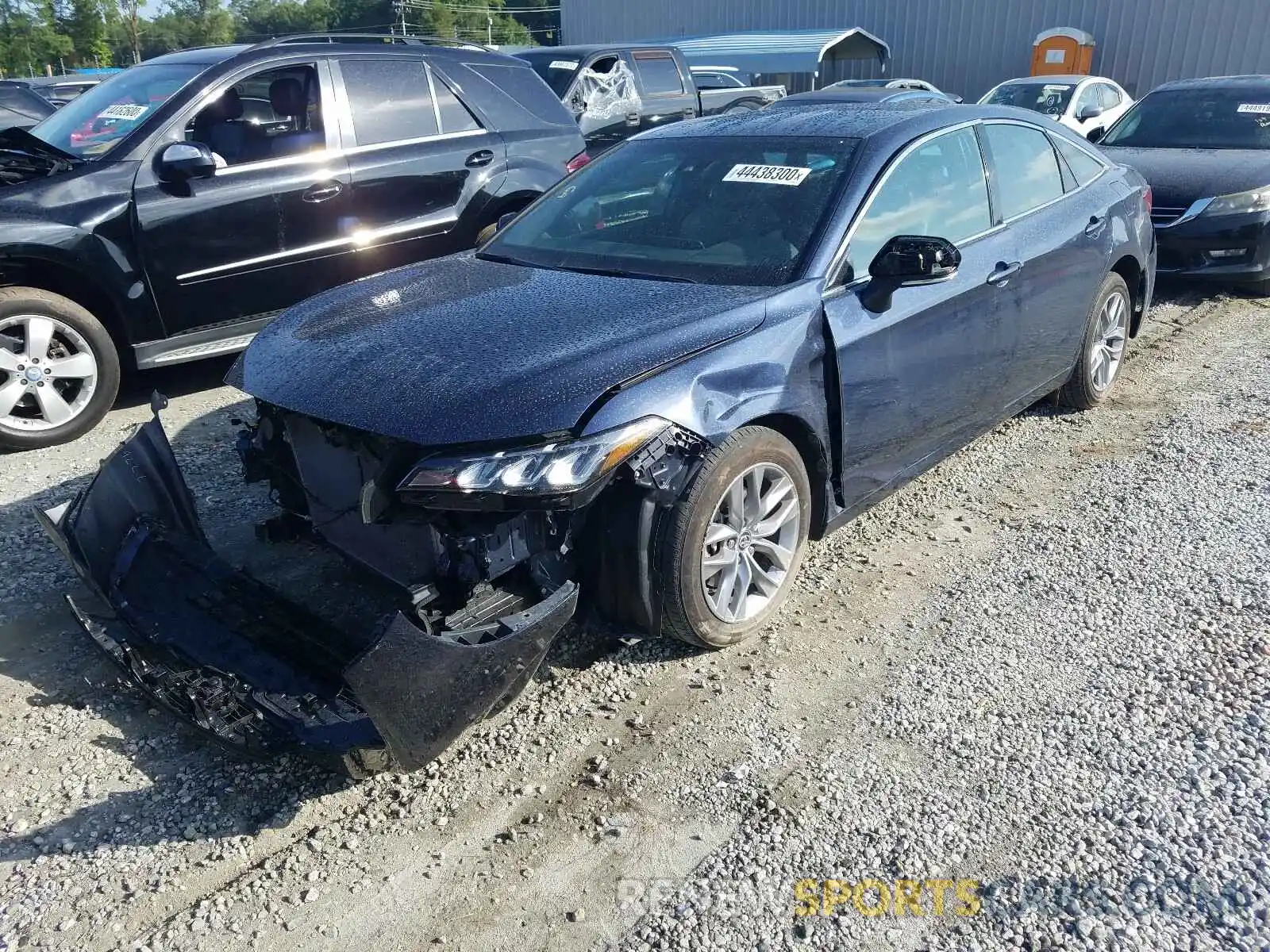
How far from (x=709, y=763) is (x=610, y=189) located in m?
2.50

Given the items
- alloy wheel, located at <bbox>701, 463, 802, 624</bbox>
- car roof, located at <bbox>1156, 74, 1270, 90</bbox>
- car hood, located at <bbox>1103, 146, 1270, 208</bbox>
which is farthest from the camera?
car roof, located at <bbox>1156, 74, 1270, 90</bbox>

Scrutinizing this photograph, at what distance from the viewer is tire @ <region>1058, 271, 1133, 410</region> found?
5094 mm

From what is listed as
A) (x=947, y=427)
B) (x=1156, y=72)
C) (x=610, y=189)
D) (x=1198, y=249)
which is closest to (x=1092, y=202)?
(x=947, y=427)

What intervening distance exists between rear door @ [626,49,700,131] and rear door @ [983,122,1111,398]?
6370mm

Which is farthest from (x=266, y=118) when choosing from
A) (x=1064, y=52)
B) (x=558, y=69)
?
(x=1064, y=52)

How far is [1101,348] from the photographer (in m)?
5.35

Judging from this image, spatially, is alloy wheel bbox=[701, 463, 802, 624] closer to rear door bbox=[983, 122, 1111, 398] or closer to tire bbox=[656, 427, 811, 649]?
tire bbox=[656, 427, 811, 649]

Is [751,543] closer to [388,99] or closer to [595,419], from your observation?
[595,419]

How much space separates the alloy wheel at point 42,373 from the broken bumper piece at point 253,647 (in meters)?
2.00

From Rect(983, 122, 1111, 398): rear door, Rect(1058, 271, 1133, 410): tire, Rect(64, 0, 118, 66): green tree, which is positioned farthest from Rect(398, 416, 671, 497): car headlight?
Rect(64, 0, 118, 66): green tree

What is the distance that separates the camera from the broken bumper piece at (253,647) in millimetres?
2391

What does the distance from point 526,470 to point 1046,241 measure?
3033 millimetres

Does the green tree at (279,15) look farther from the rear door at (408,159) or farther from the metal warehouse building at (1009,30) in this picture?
the rear door at (408,159)

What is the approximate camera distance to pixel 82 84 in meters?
15.4
